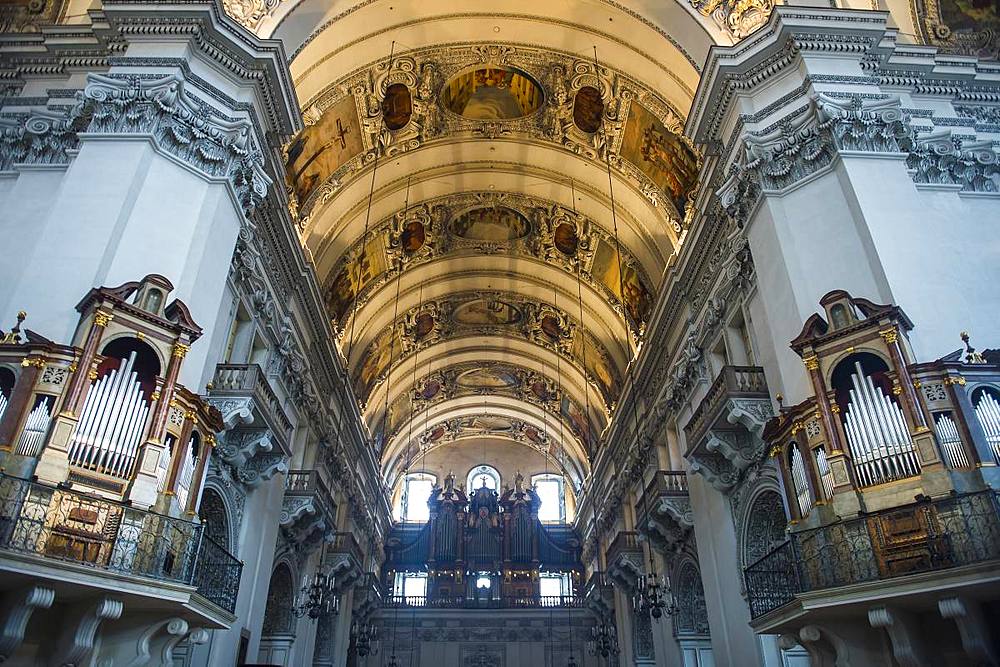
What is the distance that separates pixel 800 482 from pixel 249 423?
8328 millimetres

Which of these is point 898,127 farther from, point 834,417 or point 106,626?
point 106,626

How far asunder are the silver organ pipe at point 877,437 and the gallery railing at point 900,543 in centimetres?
50

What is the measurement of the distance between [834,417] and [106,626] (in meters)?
8.38

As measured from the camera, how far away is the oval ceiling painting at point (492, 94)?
681 inches

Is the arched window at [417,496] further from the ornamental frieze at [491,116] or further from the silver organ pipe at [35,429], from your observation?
the silver organ pipe at [35,429]

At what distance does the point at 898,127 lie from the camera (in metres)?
10.4

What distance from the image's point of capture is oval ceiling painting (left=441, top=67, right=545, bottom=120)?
17.3 metres

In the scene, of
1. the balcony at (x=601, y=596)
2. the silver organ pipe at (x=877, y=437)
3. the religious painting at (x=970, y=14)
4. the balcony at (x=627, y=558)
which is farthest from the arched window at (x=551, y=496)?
the silver organ pipe at (x=877, y=437)

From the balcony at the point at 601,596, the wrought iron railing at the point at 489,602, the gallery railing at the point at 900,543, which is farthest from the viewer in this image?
the wrought iron railing at the point at 489,602

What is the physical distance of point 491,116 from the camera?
18438 millimetres

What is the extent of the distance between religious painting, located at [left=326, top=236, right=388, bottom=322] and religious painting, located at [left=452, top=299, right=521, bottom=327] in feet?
17.3

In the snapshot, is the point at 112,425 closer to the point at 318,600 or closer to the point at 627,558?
the point at 318,600

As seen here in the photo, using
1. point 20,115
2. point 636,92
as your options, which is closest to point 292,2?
point 20,115

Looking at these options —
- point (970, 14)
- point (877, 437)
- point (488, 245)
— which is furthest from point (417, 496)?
point (877, 437)
